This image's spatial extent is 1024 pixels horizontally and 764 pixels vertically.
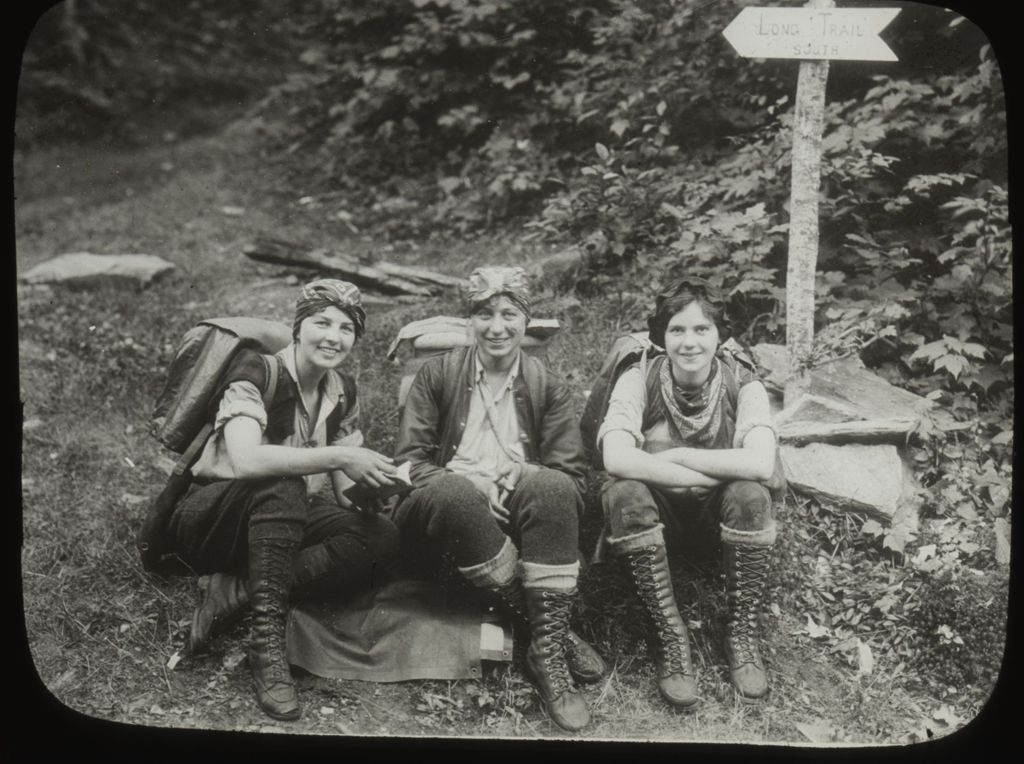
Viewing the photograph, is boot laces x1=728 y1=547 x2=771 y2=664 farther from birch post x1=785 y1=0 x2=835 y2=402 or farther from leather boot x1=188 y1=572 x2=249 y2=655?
leather boot x1=188 y1=572 x2=249 y2=655

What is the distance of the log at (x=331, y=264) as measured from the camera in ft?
12.6

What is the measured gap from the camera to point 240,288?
397 cm

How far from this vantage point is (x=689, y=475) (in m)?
3.11

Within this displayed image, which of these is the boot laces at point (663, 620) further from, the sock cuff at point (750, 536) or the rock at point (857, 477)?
the rock at point (857, 477)

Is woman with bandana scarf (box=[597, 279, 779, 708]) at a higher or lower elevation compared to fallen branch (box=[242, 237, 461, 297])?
lower

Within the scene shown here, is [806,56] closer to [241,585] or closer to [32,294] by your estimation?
[241,585]

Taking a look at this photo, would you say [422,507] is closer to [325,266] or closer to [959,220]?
[325,266]

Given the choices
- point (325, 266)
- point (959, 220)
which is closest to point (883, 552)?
point (959, 220)

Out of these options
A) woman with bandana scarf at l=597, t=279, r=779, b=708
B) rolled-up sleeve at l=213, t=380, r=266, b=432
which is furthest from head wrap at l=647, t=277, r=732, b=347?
rolled-up sleeve at l=213, t=380, r=266, b=432

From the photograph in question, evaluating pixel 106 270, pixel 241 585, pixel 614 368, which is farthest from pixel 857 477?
pixel 106 270

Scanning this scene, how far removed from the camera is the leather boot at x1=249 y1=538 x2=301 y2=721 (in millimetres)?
3078

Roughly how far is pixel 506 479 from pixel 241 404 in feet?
3.11

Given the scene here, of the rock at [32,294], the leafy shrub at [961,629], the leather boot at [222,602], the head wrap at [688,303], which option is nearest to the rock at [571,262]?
the head wrap at [688,303]

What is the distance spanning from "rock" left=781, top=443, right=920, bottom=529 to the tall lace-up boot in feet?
2.06
